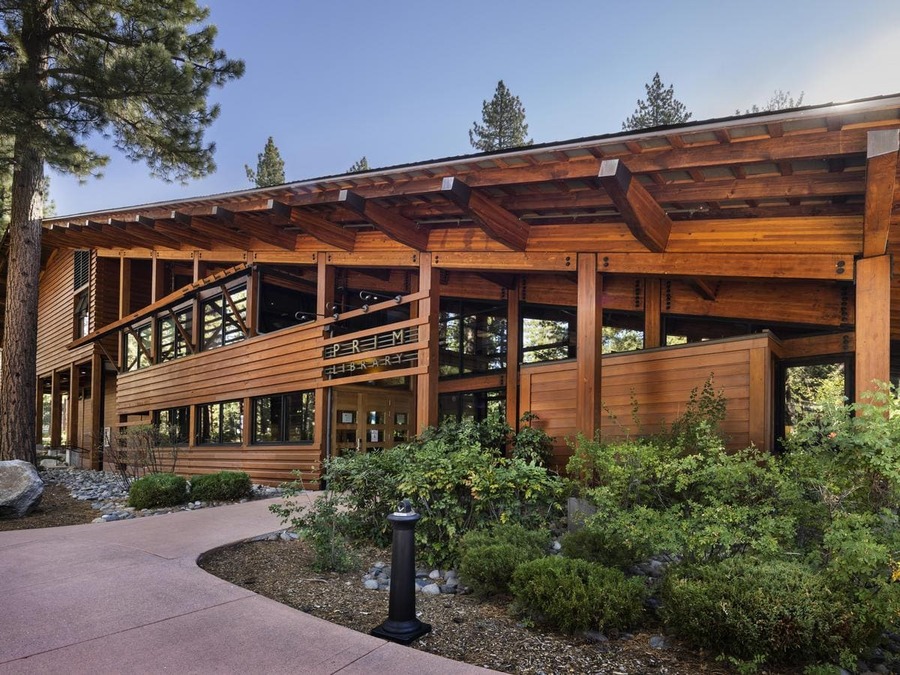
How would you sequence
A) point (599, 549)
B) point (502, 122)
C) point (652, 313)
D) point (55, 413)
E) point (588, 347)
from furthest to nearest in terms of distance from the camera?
point (502, 122), point (55, 413), point (652, 313), point (588, 347), point (599, 549)

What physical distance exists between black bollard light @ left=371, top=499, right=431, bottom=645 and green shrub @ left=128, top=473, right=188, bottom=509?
22.1ft

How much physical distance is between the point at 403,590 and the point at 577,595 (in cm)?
104

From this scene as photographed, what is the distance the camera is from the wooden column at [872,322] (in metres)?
5.58

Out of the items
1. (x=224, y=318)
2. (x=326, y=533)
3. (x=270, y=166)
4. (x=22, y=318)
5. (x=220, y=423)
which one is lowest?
(x=326, y=533)

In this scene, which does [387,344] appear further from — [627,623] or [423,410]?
[627,623]

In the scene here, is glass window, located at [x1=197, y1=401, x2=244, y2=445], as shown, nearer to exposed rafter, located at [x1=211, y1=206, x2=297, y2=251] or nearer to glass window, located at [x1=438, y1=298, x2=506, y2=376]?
exposed rafter, located at [x1=211, y1=206, x2=297, y2=251]

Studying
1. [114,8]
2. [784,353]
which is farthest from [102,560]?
[114,8]

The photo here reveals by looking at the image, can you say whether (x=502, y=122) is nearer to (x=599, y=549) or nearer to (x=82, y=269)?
(x=82, y=269)

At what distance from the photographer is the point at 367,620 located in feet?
13.0

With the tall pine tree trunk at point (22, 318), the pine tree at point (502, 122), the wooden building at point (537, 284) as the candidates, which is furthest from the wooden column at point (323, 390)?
the pine tree at point (502, 122)

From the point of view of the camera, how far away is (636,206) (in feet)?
20.2

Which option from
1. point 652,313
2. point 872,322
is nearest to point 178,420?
point 652,313

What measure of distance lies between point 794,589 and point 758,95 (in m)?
30.7

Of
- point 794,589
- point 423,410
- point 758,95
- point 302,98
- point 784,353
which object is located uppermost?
point 302,98
